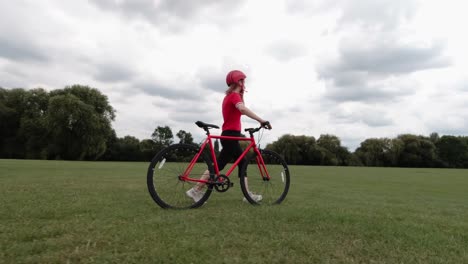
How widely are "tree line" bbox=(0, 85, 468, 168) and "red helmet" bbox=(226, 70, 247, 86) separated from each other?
3225 centimetres

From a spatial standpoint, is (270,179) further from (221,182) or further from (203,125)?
(203,125)

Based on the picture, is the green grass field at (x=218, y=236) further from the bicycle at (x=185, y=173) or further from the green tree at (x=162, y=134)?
the green tree at (x=162, y=134)

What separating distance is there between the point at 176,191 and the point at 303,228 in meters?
2.07

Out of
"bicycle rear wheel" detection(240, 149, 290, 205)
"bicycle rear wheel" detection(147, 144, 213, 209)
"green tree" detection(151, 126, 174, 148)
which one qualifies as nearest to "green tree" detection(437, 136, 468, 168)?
"green tree" detection(151, 126, 174, 148)

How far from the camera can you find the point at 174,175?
4.96 m

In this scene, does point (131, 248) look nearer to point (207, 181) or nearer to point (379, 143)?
point (207, 181)

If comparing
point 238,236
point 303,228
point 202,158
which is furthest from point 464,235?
point 202,158

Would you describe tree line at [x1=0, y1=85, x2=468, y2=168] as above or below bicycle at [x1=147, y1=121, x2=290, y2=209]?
above

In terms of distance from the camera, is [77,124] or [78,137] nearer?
[77,124]

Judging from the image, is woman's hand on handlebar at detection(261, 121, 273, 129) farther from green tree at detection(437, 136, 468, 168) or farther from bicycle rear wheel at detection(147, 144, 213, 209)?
green tree at detection(437, 136, 468, 168)

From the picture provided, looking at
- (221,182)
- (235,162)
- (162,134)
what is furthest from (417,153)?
(221,182)

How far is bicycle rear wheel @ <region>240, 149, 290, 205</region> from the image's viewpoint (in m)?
5.72

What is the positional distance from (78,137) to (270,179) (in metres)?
53.9

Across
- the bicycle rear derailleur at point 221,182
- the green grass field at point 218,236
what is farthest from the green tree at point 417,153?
the bicycle rear derailleur at point 221,182
